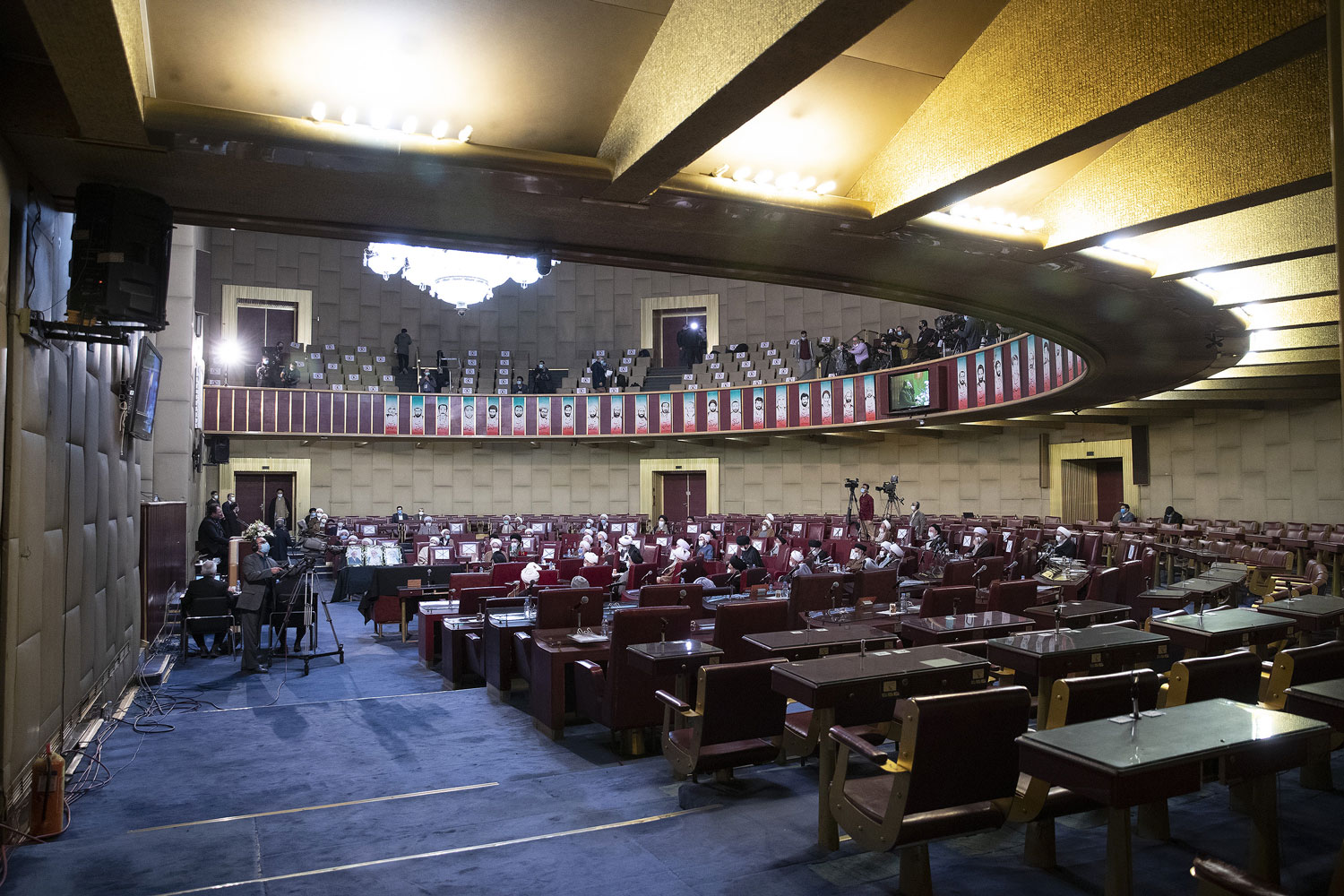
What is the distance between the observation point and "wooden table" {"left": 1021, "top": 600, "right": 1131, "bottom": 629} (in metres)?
5.54

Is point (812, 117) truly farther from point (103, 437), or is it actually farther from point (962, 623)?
point (103, 437)

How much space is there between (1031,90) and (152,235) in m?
4.39

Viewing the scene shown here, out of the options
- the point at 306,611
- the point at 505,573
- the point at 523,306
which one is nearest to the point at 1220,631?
the point at 505,573

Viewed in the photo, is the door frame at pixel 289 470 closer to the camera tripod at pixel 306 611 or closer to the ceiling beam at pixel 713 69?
the camera tripod at pixel 306 611

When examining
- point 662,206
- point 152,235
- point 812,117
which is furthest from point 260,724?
point 812,117

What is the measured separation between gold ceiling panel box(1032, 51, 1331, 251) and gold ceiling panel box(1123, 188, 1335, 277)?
57 cm

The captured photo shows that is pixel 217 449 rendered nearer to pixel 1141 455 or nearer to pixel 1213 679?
pixel 1141 455

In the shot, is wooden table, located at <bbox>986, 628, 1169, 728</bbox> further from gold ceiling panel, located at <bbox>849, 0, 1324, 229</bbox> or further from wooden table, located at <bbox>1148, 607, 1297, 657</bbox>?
gold ceiling panel, located at <bbox>849, 0, 1324, 229</bbox>

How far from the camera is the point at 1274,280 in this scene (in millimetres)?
6328

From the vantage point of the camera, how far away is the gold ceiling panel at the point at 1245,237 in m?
4.89

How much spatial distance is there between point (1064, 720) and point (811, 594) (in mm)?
3946

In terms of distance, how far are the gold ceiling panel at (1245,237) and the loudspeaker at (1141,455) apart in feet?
45.5

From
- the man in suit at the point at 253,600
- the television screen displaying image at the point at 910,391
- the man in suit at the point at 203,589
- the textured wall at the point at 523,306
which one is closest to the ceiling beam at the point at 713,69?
the man in suit at the point at 253,600

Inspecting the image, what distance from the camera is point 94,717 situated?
611 cm
